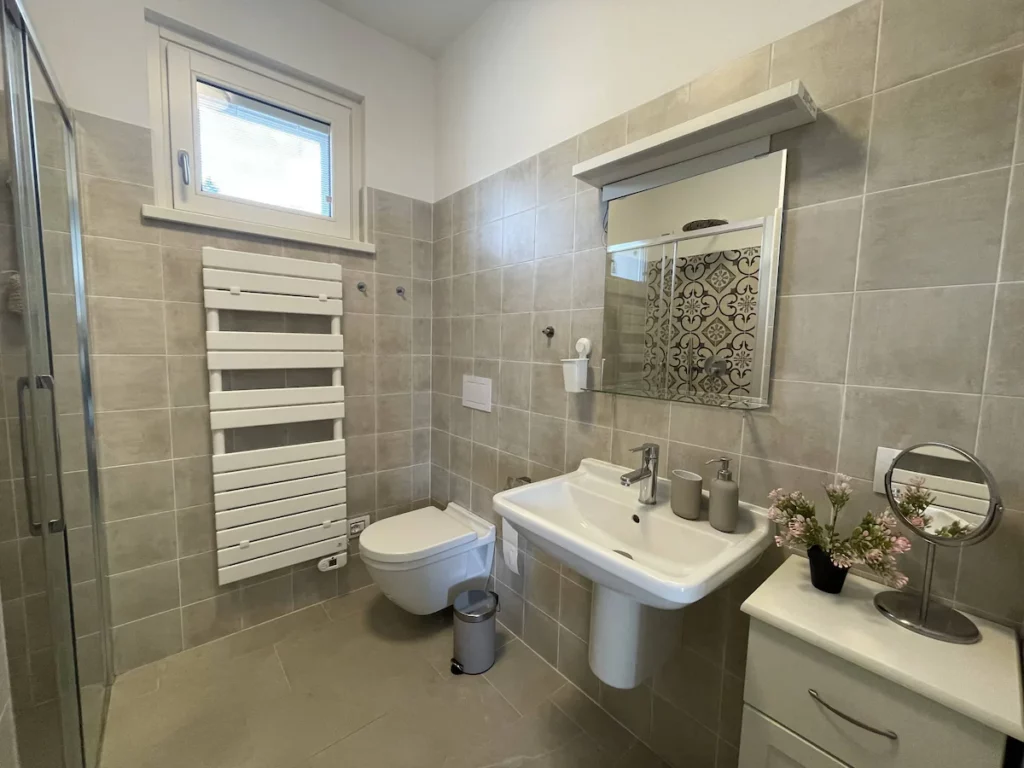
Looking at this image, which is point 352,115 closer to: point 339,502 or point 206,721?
point 339,502

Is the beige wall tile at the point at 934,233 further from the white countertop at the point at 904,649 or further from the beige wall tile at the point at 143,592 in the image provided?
the beige wall tile at the point at 143,592

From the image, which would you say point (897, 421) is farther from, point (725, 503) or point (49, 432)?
point (49, 432)

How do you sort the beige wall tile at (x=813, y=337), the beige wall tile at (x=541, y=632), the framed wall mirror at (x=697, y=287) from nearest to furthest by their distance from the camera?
the beige wall tile at (x=813, y=337)
the framed wall mirror at (x=697, y=287)
the beige wall tile at (x=541, y=632)

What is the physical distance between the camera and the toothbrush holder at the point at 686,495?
1134 mm

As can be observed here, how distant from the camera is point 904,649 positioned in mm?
698

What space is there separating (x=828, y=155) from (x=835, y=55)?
21cm

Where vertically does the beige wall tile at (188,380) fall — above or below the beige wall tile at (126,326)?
below

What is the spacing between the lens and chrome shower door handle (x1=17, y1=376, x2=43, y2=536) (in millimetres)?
915

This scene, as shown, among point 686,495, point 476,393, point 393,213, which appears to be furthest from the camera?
point 393,213

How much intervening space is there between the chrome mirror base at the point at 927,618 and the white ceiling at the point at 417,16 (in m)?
2.37

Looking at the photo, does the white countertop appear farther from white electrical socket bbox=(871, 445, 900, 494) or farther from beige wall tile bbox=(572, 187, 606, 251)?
beige wall tile bbox=(572, 187, 606, 251)

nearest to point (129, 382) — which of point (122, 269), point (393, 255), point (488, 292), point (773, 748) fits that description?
point (122, 269)

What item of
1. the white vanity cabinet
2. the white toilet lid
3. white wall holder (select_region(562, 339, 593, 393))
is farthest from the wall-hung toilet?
the white vanity cabinet

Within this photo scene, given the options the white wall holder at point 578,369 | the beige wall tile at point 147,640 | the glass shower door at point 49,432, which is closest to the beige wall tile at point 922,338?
the white wall holder at point 578,369
